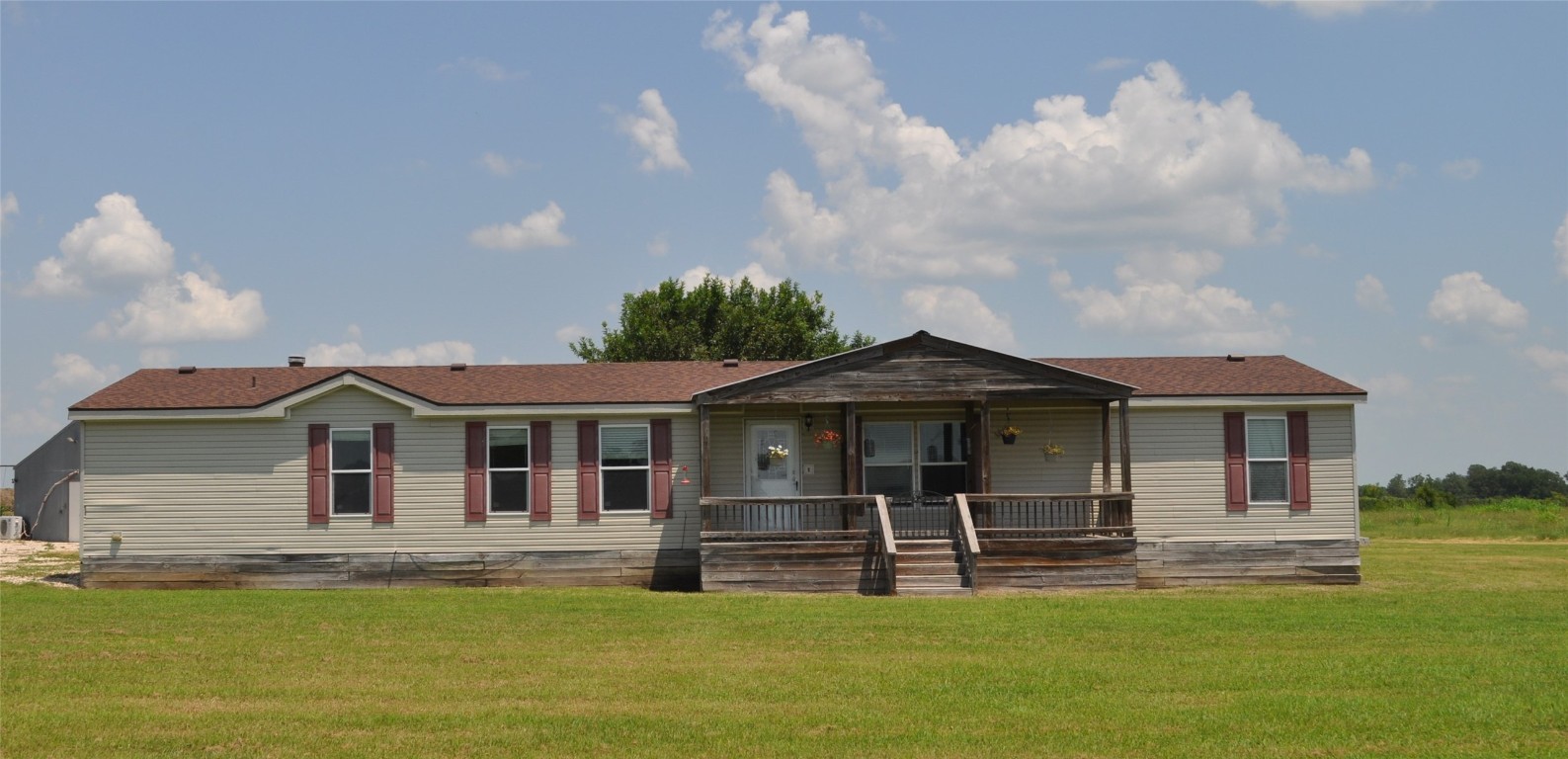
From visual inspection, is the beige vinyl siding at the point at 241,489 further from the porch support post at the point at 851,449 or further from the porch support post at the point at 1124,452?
the porch support post at the point at 1124,452

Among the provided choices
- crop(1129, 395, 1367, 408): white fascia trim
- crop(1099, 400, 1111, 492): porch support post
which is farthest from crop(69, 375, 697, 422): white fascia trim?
crop(1129, 395, 1367, 408): white fascia trim

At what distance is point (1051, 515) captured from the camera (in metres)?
21.7

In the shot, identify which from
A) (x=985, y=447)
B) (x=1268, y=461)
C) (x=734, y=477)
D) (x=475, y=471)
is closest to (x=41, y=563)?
(x=475, y=471)

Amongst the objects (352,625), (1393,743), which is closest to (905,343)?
(352,625)

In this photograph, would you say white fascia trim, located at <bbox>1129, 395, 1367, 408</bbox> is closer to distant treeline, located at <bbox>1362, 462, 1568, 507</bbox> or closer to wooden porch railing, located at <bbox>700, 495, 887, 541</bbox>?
wooden porch railing, located at <bbox>700, 495, 887, 541</bbox>

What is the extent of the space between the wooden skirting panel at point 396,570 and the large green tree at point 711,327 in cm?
2470

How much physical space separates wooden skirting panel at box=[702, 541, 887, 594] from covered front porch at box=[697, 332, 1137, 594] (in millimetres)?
21

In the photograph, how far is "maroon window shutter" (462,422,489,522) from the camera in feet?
72.2

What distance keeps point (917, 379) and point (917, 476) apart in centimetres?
212

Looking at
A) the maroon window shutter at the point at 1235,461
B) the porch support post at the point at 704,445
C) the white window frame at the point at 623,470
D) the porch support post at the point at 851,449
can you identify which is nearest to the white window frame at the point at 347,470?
the white window frame at the point at 623,470

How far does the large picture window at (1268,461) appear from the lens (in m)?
22.5

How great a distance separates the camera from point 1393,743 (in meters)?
9.30

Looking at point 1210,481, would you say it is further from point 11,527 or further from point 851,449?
point 11,527

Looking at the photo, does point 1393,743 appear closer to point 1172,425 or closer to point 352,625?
point 352,625
